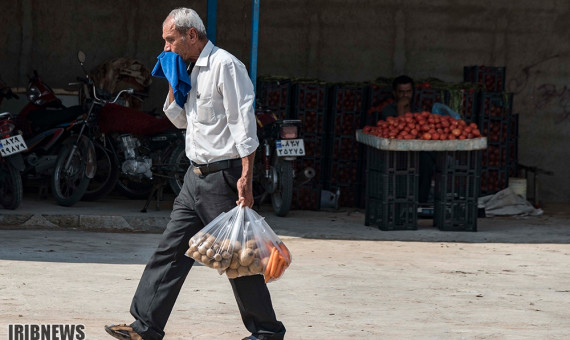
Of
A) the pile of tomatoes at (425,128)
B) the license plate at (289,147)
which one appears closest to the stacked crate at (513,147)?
the pile of tomatoes at (425,128)

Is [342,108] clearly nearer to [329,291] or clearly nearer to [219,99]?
[329,291]

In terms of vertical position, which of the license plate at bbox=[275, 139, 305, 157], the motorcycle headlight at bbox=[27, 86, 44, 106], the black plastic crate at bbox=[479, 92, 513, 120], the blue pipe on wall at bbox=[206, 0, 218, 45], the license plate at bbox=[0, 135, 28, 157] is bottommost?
the license plate at bbox=[0, 135, 28, 157]

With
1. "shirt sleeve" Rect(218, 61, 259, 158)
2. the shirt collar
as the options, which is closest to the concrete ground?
"shirt sleeve" Rect(218, 61, 259, 158)

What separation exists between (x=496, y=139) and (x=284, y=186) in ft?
9.67

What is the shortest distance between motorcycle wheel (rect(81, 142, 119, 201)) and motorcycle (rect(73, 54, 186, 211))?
0.01 m

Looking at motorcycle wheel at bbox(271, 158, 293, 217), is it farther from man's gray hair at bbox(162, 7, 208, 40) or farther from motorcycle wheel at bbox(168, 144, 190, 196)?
man's gray hair at bbox(162, 7, 208, 40)

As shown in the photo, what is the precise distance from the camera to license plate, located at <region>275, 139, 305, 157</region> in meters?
11.1

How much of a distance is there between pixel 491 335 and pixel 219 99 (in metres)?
2.32

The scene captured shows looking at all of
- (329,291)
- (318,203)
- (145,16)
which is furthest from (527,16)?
(329,291)

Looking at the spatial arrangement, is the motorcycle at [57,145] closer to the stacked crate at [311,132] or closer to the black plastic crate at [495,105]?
the stacked crate at [311,132]

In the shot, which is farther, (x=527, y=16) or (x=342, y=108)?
(x=527, y=16)

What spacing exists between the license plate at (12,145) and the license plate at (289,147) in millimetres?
2627

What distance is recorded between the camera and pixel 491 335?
6.53 meters

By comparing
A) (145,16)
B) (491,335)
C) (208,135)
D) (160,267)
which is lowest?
(491,335)
